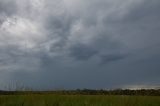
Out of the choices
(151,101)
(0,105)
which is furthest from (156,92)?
(0,105)

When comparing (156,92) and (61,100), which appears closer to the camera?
(61,100)

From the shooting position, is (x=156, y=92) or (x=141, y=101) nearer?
(x=141, y=101)

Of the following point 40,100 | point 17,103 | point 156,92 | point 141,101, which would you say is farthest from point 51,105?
point 156,92

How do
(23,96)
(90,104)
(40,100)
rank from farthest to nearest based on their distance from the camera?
1. (23,96)
2. (40,100)
3. (90,104)

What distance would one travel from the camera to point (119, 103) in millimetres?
19188

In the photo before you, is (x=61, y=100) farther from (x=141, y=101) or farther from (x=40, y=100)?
(x=141, y=101)

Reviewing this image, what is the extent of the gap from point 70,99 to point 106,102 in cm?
226

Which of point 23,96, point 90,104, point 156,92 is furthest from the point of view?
point 156,92

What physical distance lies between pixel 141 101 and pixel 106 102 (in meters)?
2.09

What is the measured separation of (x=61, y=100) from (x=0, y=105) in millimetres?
3553

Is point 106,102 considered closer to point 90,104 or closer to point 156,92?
point 90,104

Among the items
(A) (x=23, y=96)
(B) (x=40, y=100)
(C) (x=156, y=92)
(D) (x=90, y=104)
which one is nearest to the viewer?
(D) (x=90, y=104)

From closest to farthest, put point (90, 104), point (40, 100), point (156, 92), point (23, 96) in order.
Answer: point (90, 104)
point (40, 100)
point (23, 96)
point (156, 92)

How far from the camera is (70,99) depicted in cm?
2078
